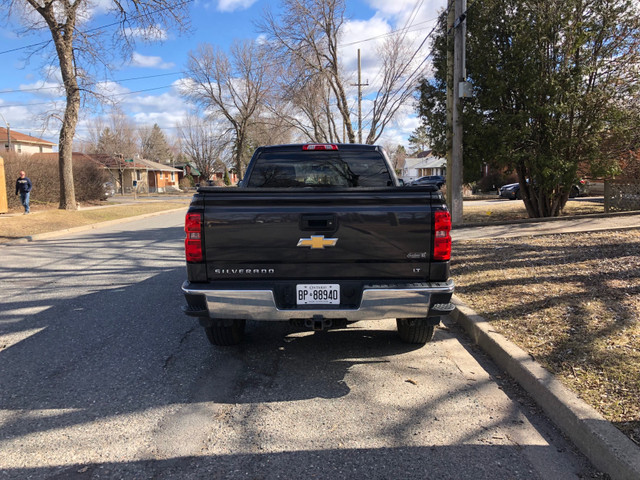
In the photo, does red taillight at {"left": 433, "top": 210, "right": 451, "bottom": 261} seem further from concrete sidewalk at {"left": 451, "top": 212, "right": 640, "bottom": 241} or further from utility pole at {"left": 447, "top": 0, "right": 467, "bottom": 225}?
utility pole at {"left": 447, "top": 0, "right": 467, "bottom": 225}

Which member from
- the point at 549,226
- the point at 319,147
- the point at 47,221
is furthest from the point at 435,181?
the point at 47,221

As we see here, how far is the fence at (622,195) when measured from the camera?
1296cm

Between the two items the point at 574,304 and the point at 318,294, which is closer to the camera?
the point at 318,294

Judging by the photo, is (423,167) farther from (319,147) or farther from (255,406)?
(255,406)

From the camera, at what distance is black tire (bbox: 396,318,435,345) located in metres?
4.44

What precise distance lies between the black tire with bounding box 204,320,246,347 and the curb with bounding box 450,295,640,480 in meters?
2.45

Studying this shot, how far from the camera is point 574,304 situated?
5.18 m

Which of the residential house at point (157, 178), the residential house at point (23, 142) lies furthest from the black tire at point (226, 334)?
the residential house at point (157, 178)

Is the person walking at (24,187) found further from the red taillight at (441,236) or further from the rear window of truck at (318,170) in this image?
the red taillight at (441,236)

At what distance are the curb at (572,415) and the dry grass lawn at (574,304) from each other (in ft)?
0.34

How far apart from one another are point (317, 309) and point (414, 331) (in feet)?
4.37

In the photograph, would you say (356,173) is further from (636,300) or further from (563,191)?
(563,191)

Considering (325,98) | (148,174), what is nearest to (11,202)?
(325,98)

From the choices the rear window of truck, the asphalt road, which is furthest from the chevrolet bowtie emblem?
the rear window of truck
